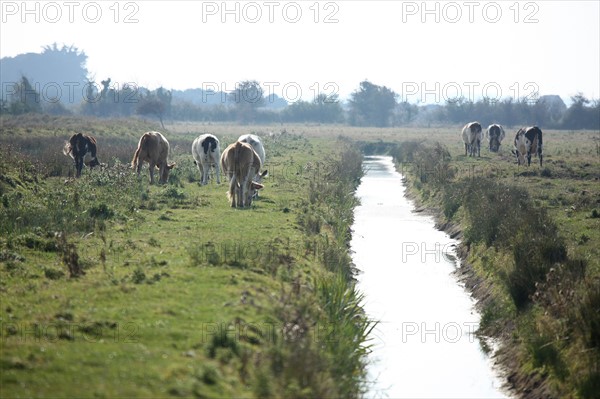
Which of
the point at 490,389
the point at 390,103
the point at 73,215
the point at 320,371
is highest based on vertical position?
the point at 390,103

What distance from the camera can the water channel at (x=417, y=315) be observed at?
498 inches

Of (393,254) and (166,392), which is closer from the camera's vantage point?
(166,392)

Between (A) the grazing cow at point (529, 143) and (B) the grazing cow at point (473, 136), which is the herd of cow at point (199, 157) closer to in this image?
(A) the grazing cow at point (529, 143)

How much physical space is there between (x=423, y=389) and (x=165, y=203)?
1181 centimetres

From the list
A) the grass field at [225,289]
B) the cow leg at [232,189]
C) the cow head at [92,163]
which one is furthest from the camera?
the cow head at [92,163]

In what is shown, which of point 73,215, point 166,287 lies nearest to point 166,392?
point 166,287

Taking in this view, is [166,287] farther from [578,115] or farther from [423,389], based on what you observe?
[578,115]

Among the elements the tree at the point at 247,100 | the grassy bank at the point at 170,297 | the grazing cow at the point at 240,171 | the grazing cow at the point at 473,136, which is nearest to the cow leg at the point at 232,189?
the grazing cow at the point at 240,171

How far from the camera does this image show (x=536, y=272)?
1464cm

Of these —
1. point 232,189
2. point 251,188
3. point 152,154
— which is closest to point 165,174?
point 152,154

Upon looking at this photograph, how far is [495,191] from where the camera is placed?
2464 centimetres

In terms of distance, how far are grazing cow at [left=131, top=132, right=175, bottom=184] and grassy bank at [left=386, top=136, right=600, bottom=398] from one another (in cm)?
1001

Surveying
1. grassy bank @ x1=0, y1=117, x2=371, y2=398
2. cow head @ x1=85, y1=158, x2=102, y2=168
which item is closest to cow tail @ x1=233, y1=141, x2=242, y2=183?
grassy bank @ x1=0, y1=117, x2=371, y2=398

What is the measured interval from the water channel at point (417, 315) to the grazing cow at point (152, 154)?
702cm
